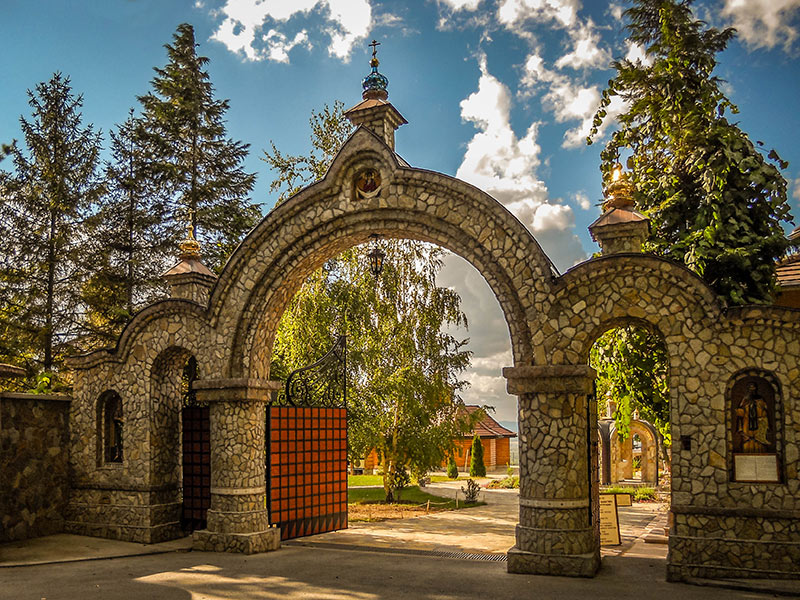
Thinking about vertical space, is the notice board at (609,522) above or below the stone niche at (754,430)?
below

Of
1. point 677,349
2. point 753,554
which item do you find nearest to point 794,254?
point 677,349

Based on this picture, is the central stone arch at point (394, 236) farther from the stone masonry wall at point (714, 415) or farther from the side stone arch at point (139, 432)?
the stone masonry wall at point (714, 415)

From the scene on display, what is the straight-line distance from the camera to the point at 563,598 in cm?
755

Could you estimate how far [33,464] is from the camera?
39.1 ft

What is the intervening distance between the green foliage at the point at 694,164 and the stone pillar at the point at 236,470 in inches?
284

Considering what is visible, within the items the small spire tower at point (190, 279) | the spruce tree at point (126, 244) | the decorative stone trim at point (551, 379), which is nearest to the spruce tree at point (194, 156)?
the spruce tree at point (126, 244)

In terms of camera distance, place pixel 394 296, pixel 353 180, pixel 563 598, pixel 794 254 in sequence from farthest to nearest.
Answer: pixel 394 296 → pixel 794 254 → pixel 353 180 → pixel 563 598

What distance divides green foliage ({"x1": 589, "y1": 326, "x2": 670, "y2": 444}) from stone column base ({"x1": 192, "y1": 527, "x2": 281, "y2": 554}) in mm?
6217

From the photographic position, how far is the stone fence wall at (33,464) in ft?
37.7

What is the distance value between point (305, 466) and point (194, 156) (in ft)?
39.5

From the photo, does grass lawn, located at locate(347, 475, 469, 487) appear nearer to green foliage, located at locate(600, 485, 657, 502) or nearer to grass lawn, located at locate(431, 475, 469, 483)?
grass lawn, located at locate(431, 475, 469, 483)

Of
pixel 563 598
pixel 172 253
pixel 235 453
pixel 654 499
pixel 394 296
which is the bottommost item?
pixel 654 499

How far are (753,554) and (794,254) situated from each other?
7.54 metres

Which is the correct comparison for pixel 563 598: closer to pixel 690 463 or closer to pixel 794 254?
pixel 690 463
